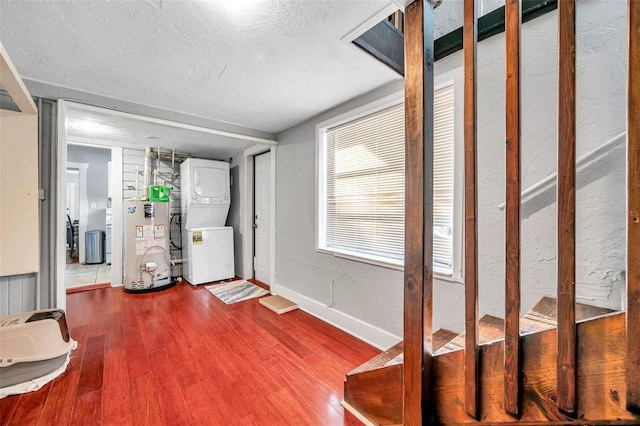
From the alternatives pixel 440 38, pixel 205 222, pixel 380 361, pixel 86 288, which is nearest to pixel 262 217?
pixel 205 222

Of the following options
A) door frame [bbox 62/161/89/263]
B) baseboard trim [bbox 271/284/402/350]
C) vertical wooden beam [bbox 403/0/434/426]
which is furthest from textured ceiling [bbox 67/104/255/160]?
vertical wooden beam [bbox 403/0/434/426]

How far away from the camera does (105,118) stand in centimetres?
283

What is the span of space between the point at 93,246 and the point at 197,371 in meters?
5.33

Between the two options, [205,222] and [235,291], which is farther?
[205,222]

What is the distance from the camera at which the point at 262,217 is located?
4242mm

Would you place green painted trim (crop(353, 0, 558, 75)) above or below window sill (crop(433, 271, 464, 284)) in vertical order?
above

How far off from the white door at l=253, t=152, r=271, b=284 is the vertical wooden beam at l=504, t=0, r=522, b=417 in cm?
346

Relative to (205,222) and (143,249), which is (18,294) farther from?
(205,222)

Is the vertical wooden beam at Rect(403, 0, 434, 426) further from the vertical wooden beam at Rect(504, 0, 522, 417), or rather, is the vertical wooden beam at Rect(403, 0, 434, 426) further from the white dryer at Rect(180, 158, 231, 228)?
the white dryer at Rect(180, 158, 231, 228)

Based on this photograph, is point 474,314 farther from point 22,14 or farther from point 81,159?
point 81,159

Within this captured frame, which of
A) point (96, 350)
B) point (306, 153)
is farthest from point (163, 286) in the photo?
point (306, 153)

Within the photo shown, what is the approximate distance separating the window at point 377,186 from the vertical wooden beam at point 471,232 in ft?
3.00

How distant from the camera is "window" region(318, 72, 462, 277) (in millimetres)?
1877

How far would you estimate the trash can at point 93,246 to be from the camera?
215 inches
